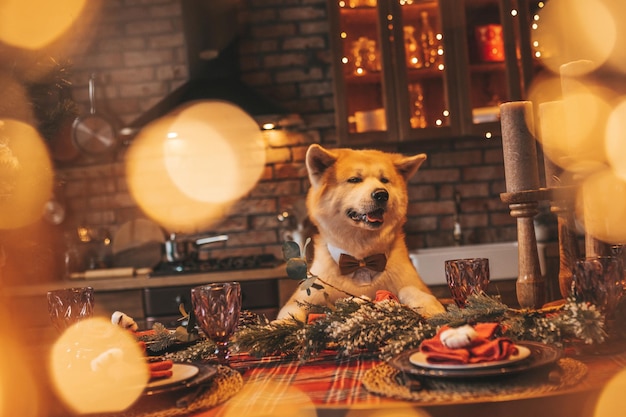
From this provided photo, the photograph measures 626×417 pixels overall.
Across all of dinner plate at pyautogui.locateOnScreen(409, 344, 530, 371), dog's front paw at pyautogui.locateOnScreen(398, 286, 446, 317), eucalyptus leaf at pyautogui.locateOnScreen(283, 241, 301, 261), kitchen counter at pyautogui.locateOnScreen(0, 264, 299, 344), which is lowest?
kitchen counter at pyautogui.locateOnScreen(0, 264, 299, 344)

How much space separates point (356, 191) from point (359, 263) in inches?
7.5

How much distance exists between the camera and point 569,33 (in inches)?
127

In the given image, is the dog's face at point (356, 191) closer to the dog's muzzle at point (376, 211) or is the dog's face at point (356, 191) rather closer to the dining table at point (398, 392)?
the dog's muzzle at point (376, 211)

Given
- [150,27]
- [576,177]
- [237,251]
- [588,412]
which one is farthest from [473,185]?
[588,412]

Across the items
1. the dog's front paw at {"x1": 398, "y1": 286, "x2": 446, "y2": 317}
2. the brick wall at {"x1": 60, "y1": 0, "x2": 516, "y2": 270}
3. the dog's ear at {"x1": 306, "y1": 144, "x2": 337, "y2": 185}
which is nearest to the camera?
the dog's front paw at {"x1": 398, "y1": 286, "x2": 446, "y2": 317}

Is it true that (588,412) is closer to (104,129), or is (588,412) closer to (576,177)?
(576,177)

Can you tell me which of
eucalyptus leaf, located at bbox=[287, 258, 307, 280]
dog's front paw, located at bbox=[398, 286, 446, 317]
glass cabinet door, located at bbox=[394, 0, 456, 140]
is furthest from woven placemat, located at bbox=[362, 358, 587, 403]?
glass cabinet door, located at bbox=[394, 0, 456, 140]

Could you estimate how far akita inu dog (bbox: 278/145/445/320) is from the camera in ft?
5.33

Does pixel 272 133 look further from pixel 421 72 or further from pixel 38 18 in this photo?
pixel 38 18

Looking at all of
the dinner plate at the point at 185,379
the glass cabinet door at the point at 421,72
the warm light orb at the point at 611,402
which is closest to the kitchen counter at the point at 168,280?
the glass cabinet door at the point at 421,72

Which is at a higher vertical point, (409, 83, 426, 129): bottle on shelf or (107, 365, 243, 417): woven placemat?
(409, 83, 426, 129): bottle on shelf

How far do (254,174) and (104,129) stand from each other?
0.85 meters

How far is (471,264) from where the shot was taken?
4.09 feet

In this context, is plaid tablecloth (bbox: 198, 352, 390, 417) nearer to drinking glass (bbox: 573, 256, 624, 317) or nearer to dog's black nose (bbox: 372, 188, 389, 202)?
drinking glass (bbox: 573, 256, 624, 317)
